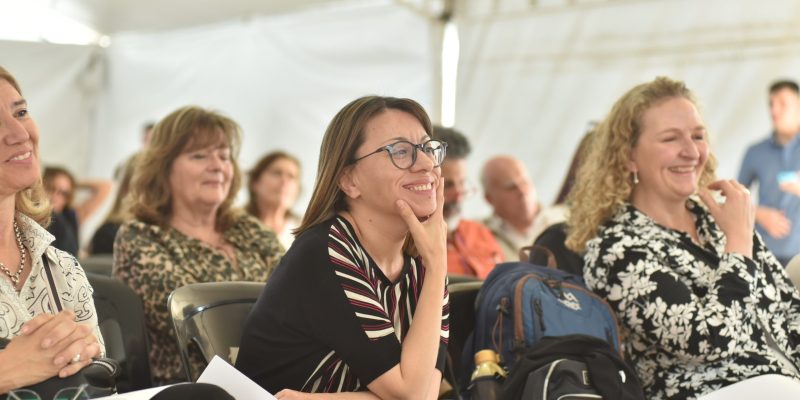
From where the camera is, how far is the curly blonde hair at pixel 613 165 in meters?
3.05

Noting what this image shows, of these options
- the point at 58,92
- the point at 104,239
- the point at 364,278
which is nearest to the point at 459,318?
the point at 364,278

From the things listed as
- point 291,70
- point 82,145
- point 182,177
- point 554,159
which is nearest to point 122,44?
point 82,145

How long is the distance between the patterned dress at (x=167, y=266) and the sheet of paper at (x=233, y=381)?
1032mm

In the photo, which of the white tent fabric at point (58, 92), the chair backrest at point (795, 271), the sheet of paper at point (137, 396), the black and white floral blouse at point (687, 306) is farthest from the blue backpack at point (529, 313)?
the white tent fabric at point (58, 92)

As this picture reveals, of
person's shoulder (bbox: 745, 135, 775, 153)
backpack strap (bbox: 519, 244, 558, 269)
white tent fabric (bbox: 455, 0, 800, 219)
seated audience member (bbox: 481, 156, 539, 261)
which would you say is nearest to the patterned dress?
backpack strap (bbox: 519, 244, 558, 269)

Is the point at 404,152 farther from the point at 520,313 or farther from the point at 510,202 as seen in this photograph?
the point at 510,202

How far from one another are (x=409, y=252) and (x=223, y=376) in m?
0.75

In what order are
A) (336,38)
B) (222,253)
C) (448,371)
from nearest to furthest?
(448,371) → (222,253) → (336,38)

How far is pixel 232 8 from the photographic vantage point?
8.50 m

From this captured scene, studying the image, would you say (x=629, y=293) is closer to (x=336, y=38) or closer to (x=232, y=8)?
(x=336, y=38)

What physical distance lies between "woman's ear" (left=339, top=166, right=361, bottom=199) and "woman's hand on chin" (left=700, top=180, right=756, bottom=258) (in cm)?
130

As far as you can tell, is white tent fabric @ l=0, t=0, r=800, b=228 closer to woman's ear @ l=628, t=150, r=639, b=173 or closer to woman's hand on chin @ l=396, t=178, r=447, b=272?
woman's ear @ l=628, t=150, r=639, b=173

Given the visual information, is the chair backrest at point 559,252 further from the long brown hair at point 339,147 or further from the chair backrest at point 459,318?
the long brown hair at point 339,147

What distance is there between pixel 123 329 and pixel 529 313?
1.19 m
